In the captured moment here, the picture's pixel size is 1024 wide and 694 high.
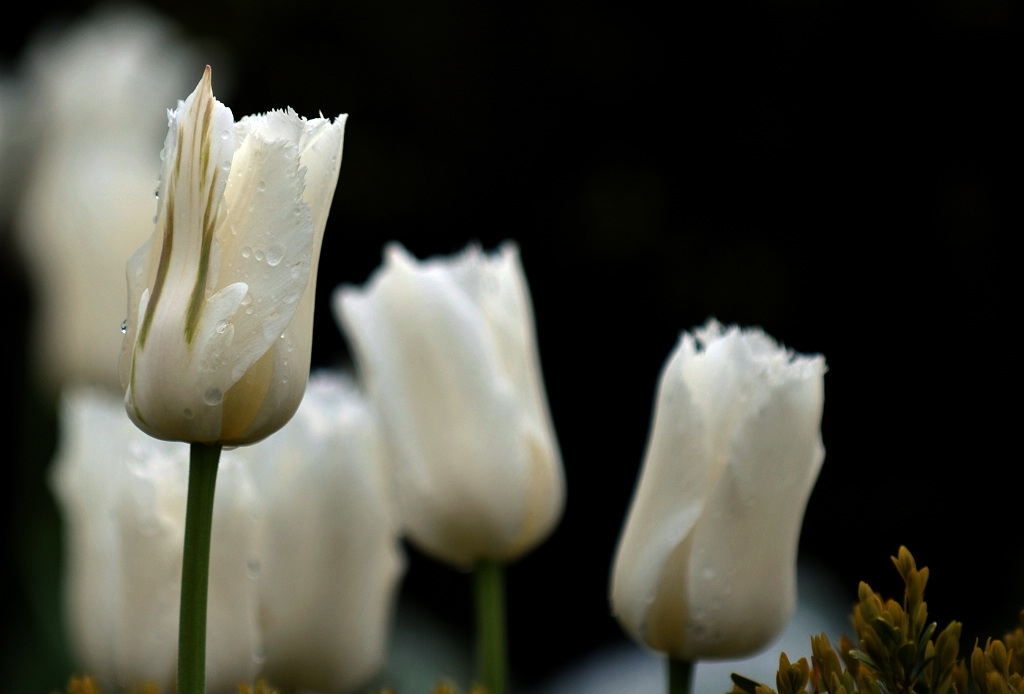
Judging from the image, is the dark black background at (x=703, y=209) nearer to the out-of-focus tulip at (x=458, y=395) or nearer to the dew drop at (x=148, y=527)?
the out-of-focus tulip at (x=458, y=395)

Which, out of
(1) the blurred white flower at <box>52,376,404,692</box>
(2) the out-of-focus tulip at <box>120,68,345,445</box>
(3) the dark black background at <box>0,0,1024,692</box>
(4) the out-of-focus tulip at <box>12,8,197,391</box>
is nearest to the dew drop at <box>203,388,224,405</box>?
(2) the out-of-focus tulip at <box>120,68,345,445</box>

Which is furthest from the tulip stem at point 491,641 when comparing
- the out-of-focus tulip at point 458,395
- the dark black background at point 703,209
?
the dark black background at point 703,209

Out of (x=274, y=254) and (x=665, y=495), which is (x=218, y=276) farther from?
(x=665, y=495)

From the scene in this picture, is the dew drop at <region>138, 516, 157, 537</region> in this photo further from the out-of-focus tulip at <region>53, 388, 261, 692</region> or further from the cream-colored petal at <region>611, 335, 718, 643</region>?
the cream-colored petal at <region>611, 335, 718, 643</region>

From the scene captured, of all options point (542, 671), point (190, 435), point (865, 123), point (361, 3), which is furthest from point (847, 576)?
point (190, 435)

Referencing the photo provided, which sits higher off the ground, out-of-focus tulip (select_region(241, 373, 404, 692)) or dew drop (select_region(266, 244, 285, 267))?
dew drop (select_region(266, 244, 285, 267))

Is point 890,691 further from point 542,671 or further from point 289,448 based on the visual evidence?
point 542,671
